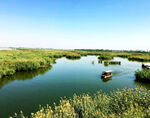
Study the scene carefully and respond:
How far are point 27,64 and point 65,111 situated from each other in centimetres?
2444

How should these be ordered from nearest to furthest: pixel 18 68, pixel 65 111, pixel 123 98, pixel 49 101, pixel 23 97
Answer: pixel 65 111, pixel 123 98, pixel 49 101, pixel 23 97, pixel 18 68

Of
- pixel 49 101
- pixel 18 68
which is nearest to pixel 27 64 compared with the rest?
pixel 18 68

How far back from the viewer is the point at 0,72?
19594 millimetres

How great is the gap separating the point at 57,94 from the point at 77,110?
7.24 m

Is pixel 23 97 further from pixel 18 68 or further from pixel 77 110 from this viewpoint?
pixel 18 68

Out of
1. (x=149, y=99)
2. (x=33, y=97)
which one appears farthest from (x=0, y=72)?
(x=149, y=99)

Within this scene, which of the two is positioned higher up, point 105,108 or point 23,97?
point 105,108

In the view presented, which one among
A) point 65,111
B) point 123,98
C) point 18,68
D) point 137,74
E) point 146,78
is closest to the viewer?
point 65,111

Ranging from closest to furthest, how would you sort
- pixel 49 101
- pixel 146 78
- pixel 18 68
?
pixel 49 101 < pixel 146 78 < pixel 18 68

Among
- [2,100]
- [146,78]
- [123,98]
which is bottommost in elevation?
[2,100]

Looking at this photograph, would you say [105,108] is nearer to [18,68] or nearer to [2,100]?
[2,100]

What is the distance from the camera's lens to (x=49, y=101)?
11477 millimetres

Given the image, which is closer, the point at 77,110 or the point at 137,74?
the point at 77,110

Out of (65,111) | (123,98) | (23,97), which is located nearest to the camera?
(65,111)
